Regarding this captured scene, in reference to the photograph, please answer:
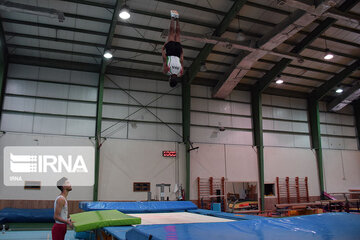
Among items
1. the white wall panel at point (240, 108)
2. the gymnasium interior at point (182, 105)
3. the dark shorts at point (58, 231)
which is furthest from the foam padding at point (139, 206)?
the white wall panel at point (240, 108)

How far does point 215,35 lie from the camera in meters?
12.2

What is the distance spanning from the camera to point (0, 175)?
A: 38.5 feet

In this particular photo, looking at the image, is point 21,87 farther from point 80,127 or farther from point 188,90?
point 188,90

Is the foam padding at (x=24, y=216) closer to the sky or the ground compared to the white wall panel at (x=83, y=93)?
closer to the ground

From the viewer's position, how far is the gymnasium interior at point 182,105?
1109 cm

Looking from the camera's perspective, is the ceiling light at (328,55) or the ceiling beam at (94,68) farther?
the ceiling light at (328,55)

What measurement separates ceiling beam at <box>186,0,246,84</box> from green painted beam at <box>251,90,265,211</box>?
4.38 metres

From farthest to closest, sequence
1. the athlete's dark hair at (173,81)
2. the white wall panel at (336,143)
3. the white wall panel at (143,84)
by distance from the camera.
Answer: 1. the white wall panel at (336,143)
2. the white wall panel at (143,84)
3. the athlete's dark hair at (173,81)

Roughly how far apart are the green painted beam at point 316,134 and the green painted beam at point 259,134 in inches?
158

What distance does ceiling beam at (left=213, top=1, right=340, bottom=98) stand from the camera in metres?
9.95

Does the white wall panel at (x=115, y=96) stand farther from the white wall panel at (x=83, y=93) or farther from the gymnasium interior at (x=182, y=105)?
the white wall panel at (x=83, y=93)

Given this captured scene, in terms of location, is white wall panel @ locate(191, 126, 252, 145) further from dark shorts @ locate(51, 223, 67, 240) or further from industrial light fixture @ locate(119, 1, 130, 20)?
dark shorts @ locate(51, 223, 67, 240)

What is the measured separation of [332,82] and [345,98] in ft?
4.73

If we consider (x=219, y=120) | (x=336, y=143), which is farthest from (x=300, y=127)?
(x=219, y=120)
